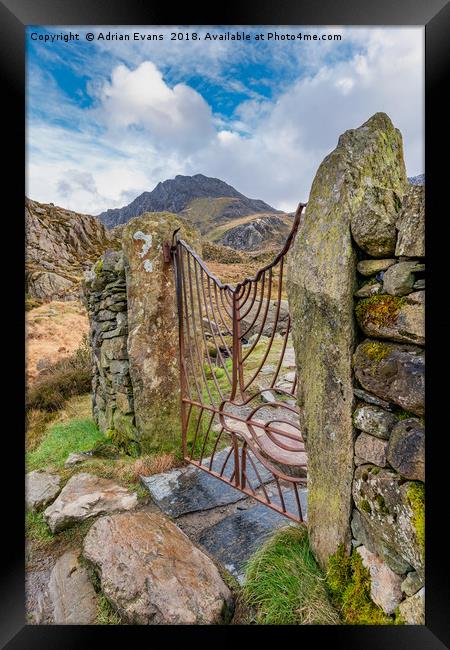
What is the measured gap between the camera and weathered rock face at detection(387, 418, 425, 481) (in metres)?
1.44

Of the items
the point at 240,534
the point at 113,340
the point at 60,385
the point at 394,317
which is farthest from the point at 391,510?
the point at 60,385

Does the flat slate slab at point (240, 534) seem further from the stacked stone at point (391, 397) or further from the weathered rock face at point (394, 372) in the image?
the weathered rock face at point (394, 372)

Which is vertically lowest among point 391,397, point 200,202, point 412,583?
point 412,583

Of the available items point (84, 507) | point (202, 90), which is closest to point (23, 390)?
point (84, 507)

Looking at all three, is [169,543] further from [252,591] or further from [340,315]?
[340,315]

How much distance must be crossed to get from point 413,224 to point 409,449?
95cm

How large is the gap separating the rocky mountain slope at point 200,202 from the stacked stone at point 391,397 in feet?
154

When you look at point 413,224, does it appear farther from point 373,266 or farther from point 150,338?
point 150,338

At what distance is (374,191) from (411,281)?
1.60 feet

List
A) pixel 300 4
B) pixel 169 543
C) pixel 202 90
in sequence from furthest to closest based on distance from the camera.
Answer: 1. pixel 202 90
2. pixel 169 543
3. pixel 300 4

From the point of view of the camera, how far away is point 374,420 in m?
1.61

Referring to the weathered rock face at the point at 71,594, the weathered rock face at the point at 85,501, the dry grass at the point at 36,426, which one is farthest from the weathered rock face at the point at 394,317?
the dry grass at the point at 36,426

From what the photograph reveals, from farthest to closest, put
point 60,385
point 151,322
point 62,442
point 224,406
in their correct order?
point 60,385 < point 62,442 < point 224,406 < point 151,322

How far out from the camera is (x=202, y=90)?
3805 millimetres
